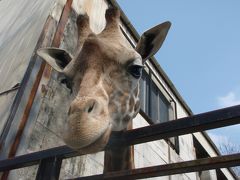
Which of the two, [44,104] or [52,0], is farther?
[52,0]

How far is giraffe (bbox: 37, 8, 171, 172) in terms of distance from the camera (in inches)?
78.0

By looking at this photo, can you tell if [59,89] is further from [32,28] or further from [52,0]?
[52,0]

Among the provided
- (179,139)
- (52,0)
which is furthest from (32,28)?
(179,139)

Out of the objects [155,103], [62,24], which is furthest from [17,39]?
[155,103]

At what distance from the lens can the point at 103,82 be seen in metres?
2.49

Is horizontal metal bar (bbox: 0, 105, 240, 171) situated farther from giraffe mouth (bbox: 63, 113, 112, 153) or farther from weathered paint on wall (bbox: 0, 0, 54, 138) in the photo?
weathered paint on wall (bbox: 0, 0, 54, 138)

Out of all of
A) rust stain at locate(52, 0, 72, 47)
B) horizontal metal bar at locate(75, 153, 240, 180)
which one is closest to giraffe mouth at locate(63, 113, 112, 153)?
horizontal metal bar at locate(75, 153, 240, 180)

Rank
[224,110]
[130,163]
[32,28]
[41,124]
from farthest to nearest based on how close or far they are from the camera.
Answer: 1. [32,28]
2. [41,124]
3. [130,163]
4. [224,110]

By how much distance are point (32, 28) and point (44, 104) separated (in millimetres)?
1879

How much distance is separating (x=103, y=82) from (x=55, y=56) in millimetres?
1334

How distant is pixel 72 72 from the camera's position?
272 cm

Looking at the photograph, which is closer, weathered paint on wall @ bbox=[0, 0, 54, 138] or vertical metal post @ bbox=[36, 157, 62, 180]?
vertical metal post @ bbox=[36, 157, 62, 180]

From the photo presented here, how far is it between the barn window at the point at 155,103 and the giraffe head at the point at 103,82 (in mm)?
4131

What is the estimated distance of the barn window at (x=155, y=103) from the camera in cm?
769
